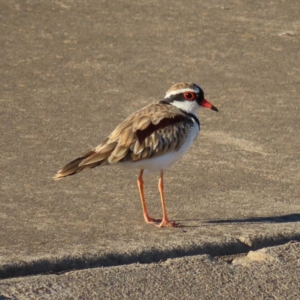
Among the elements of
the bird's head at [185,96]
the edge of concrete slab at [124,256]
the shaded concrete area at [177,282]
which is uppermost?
the bird's head at [185,96]

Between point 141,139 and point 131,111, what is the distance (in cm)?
213

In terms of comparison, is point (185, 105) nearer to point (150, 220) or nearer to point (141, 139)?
point (141, 139)

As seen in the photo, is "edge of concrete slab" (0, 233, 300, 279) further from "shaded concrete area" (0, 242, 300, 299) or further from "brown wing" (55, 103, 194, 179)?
"brown wing" (55, 103, 194, 179)

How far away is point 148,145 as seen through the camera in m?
6.39

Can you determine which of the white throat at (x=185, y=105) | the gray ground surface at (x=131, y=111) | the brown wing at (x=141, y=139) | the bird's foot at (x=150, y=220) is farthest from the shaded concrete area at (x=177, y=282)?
the white throat at (x=185, y=105)

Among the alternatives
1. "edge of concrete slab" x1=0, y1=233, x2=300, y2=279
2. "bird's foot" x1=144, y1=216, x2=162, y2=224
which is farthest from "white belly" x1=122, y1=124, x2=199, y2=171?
"edge of concrete slab" x1=0, y1=233, x2=300, y2=279

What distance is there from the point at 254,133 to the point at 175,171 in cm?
115

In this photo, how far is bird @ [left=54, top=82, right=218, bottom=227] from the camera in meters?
6.21

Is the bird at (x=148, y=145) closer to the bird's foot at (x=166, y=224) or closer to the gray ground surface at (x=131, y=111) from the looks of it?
the bird's foot at (x=166, y=224)

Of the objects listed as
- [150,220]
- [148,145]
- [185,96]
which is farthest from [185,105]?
[150,220]

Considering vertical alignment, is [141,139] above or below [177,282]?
above

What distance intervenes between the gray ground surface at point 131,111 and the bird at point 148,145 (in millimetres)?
312

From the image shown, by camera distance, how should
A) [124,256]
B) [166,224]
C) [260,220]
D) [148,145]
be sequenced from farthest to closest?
[148,145] < [260,220] < [166,224] < [124,256]

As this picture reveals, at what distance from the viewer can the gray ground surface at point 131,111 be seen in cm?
581
